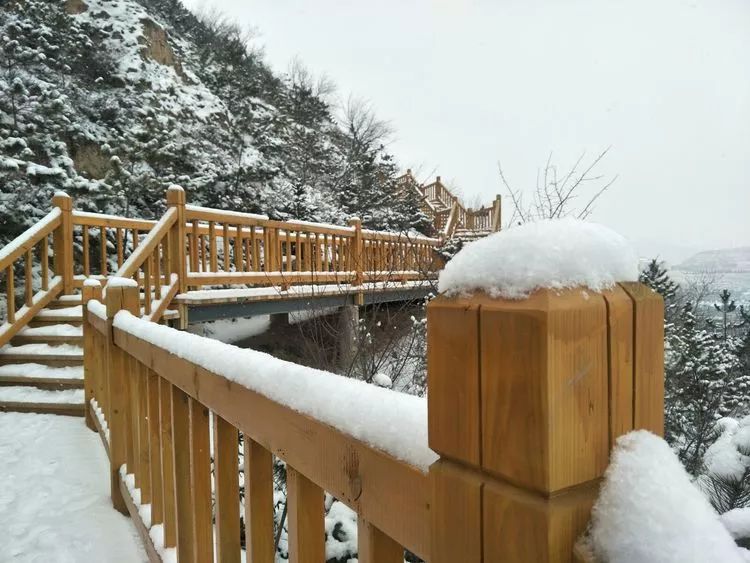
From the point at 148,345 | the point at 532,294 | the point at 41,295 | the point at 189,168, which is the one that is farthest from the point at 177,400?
the point at 189,168

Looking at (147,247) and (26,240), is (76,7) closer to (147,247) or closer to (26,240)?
(26,240)

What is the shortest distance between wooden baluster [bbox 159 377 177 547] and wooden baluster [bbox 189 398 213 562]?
341 millimetres

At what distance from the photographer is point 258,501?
0.97 metres

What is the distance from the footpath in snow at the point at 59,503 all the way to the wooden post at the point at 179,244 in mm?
2259

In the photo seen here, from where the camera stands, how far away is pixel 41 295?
17.5ft

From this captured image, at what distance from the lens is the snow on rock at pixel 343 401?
592 mm

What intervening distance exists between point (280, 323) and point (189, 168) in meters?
4.59

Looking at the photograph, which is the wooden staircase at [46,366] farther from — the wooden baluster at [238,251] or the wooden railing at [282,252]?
the wooden baluster at [238,251]

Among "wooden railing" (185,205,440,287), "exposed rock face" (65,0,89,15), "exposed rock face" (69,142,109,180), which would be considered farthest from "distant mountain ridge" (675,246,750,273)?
"exposed rock face" (65,0,89,15)

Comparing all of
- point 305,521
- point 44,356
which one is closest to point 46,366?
point 44,356

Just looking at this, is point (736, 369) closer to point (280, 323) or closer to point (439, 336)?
point (280, 323)

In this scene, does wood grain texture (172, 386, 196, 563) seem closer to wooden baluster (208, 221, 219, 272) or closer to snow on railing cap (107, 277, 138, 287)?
snow on railing cap (107, 277, 138, 287)

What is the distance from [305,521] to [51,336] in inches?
212

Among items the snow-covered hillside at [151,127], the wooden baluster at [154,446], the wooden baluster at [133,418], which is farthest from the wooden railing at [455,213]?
the wooden baluster at [154,446]
